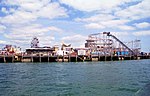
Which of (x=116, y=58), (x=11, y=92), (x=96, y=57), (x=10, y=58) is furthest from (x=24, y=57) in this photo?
(x=11, y=92)

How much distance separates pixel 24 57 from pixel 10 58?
5920 millimetres

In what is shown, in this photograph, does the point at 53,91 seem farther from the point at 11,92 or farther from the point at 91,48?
the point at 91,48

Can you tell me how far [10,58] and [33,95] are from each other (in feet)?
311

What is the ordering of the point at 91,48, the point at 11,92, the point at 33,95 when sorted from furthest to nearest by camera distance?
1. the point at 91,48
2. the point at 11,92
3. the point at 33,95

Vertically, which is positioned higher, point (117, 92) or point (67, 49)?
point (67, 49)

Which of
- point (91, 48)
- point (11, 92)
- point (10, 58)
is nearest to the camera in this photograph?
point (11, 92)

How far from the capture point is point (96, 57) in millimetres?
132250

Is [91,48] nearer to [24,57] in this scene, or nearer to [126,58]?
[126,58]

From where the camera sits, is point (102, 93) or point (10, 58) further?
point (10, 58)

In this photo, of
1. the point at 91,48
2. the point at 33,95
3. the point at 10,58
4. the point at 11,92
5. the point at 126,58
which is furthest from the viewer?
the point at 91,48

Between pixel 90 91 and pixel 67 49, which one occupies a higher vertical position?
pixel 67 49

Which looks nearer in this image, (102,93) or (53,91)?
(102,93)

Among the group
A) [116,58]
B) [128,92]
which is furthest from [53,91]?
[116,58]

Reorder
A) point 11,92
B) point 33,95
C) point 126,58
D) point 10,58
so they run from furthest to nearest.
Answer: point 126,58 → point 10,58 → point 11,92 → point 33,95
